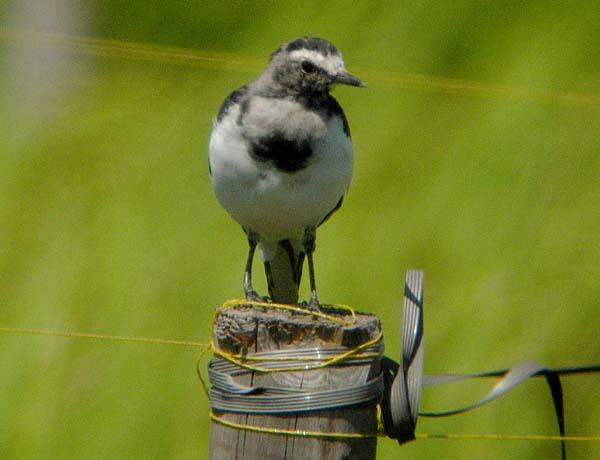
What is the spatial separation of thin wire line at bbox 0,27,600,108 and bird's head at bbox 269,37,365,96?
0.74 metres

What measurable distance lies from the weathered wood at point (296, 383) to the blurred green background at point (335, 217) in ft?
6.37

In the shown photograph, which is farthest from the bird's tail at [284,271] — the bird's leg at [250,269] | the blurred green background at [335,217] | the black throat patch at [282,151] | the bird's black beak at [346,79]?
the bird's black beak at [346,79]

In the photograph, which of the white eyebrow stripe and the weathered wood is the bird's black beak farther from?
the weathered wood

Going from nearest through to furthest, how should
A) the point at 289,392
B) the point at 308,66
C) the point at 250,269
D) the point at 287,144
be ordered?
the point at 289,392 → the point at 287,144 → the point at 308,66 → the point at 250,269

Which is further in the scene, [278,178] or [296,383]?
[278,178]

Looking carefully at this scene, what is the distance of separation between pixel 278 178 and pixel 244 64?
115cm

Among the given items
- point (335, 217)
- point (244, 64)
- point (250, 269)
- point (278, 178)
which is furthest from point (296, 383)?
point (244, 64)

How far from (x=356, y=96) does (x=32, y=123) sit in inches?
56.1

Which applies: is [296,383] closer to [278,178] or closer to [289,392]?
[289,392]

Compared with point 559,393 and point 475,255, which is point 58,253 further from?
point 559,393

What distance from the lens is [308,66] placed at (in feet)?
14.2

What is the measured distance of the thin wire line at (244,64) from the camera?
518cm

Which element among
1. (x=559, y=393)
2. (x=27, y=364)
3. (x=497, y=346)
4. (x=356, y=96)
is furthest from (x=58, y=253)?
(x=559, y=393)

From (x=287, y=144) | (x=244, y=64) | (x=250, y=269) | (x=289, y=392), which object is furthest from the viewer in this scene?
(x=244, y=64)
